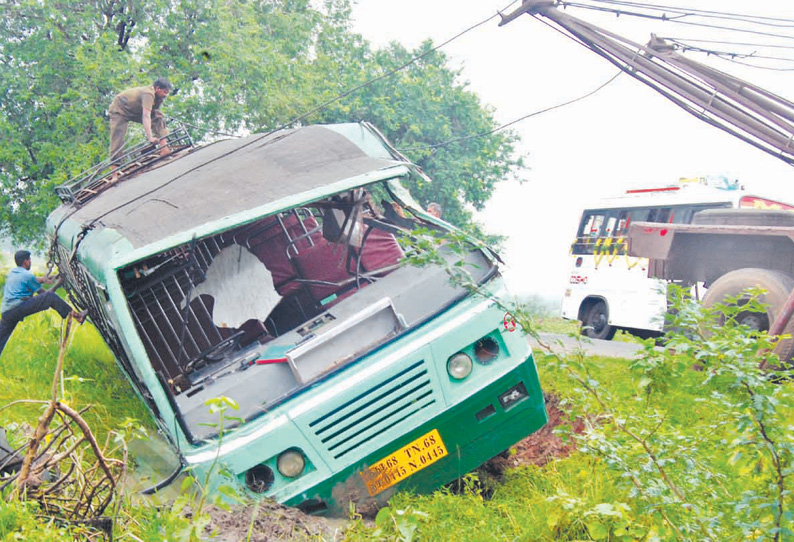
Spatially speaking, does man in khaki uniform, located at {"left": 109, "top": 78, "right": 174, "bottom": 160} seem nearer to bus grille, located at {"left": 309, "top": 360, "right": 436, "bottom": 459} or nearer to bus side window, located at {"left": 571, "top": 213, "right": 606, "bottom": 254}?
bus grille, located at {"left": 309, "top": 360, "right": 436, "bottom": 459}

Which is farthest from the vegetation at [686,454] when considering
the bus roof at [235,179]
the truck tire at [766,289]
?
the truck tire at [766,289]

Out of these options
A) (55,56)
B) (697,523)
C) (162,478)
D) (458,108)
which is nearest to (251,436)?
(162,478)

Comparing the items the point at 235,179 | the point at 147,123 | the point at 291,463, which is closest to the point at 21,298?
the point at 147,123

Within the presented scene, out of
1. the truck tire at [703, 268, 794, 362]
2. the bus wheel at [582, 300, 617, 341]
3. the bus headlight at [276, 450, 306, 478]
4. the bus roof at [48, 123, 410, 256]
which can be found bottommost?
the bus wheel at [582, 300, 617, 341]

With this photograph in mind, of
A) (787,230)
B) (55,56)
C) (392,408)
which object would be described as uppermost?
(55,56)

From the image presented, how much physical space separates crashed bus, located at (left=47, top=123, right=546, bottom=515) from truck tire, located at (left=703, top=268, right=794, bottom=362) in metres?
3.86

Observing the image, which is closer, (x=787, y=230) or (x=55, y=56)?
(x=787, y=230)

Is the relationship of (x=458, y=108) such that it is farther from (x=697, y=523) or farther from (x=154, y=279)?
(x=697, y=523)

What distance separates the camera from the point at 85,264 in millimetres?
4812

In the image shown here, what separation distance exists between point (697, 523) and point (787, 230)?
559cm

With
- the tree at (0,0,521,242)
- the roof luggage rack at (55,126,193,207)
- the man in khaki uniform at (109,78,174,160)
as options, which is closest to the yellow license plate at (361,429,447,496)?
the roof luggage rack at (55,126,193,207)

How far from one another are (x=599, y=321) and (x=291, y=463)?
32.2ft

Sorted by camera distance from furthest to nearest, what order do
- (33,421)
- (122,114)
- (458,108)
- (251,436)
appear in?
(458,108), (122,114), (33,421), (251,436)

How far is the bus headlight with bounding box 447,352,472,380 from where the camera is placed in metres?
4.20
